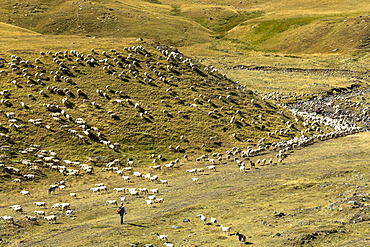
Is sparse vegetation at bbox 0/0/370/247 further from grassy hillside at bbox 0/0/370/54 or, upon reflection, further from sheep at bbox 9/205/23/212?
grassy hillside at bbox 0/0/370/54

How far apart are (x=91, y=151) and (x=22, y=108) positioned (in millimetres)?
13153

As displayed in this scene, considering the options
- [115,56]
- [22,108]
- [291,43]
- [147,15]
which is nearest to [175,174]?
[22,108]

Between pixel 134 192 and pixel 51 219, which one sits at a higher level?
pixel 51 219

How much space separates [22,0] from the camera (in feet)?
560

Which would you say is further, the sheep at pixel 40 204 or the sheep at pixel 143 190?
the sheep at pixel 143 190

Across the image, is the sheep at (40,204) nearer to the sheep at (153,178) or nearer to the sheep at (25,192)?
the sheep at (25,192)

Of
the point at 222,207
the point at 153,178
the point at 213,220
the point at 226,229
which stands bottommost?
the point at 153,178

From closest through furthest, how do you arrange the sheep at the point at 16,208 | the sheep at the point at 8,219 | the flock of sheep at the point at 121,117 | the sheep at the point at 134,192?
the sheep at the point at 8,219 → the sheep at the point at 16,208 → the sheep at the point at 134,192 → the flock of sheep at the point at 121,117

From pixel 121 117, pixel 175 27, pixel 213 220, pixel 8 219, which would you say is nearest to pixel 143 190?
pixel 213 220

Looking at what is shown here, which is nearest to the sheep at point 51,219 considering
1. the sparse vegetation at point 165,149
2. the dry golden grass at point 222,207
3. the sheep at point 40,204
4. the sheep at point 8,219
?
the sparse vegetation at point 165,149

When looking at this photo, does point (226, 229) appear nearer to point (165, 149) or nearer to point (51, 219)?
point (51, 219)

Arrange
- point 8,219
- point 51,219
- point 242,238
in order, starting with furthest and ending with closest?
point 51,219 < point 8,219 < point 242,238

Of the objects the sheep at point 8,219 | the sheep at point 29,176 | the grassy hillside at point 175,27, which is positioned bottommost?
the sheep at point 29,176

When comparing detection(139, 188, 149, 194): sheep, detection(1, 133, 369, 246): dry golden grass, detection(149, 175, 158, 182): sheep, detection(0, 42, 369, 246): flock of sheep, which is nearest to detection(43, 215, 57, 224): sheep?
detection(0, 42, 369, 246): flock of sheep
